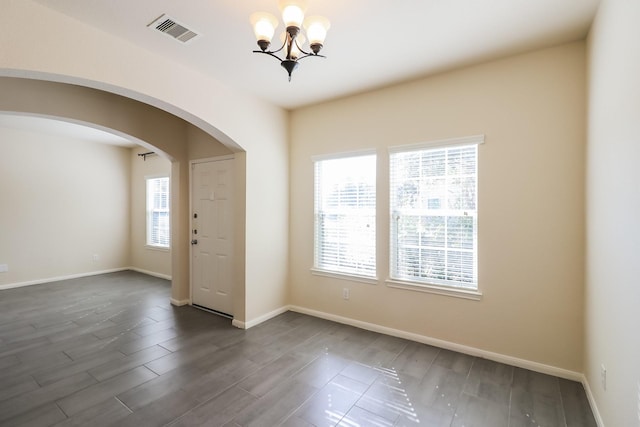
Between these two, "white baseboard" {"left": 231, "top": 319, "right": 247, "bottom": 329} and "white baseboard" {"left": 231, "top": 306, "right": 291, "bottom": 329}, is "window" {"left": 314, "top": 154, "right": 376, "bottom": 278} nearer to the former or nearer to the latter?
"white baseboard" {"left": 231, "top": 306, "right": 291, "bottom": 329}

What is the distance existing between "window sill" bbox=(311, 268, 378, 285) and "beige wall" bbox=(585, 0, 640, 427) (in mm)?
1938

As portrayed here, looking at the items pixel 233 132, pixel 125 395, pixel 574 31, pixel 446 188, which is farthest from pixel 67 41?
pixel 574 31

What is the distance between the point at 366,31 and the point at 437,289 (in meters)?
2.55

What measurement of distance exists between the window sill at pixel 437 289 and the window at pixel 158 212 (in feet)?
16.5

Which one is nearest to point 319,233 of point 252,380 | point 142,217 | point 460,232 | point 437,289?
point 437,289

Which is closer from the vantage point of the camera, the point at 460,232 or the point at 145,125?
the point at 460,232

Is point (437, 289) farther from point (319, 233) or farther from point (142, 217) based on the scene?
point (142, 217)

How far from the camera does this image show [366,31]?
2381mm

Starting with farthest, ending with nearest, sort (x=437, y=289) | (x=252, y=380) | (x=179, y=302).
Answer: (x=179, y=302), (x=437, y=289), (x=252, y=380)

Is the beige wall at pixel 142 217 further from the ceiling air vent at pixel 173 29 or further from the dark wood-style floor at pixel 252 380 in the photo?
the ceiling air vent at pixel 173 29

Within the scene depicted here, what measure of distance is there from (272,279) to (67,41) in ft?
10.2

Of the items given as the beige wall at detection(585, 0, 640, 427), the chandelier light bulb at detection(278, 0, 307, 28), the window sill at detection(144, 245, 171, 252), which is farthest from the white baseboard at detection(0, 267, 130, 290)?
the beige wall at detection(585, 0, 640, 427)

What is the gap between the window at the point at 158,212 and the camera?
20.6 ft

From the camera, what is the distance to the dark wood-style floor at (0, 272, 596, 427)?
2057 millimetres
